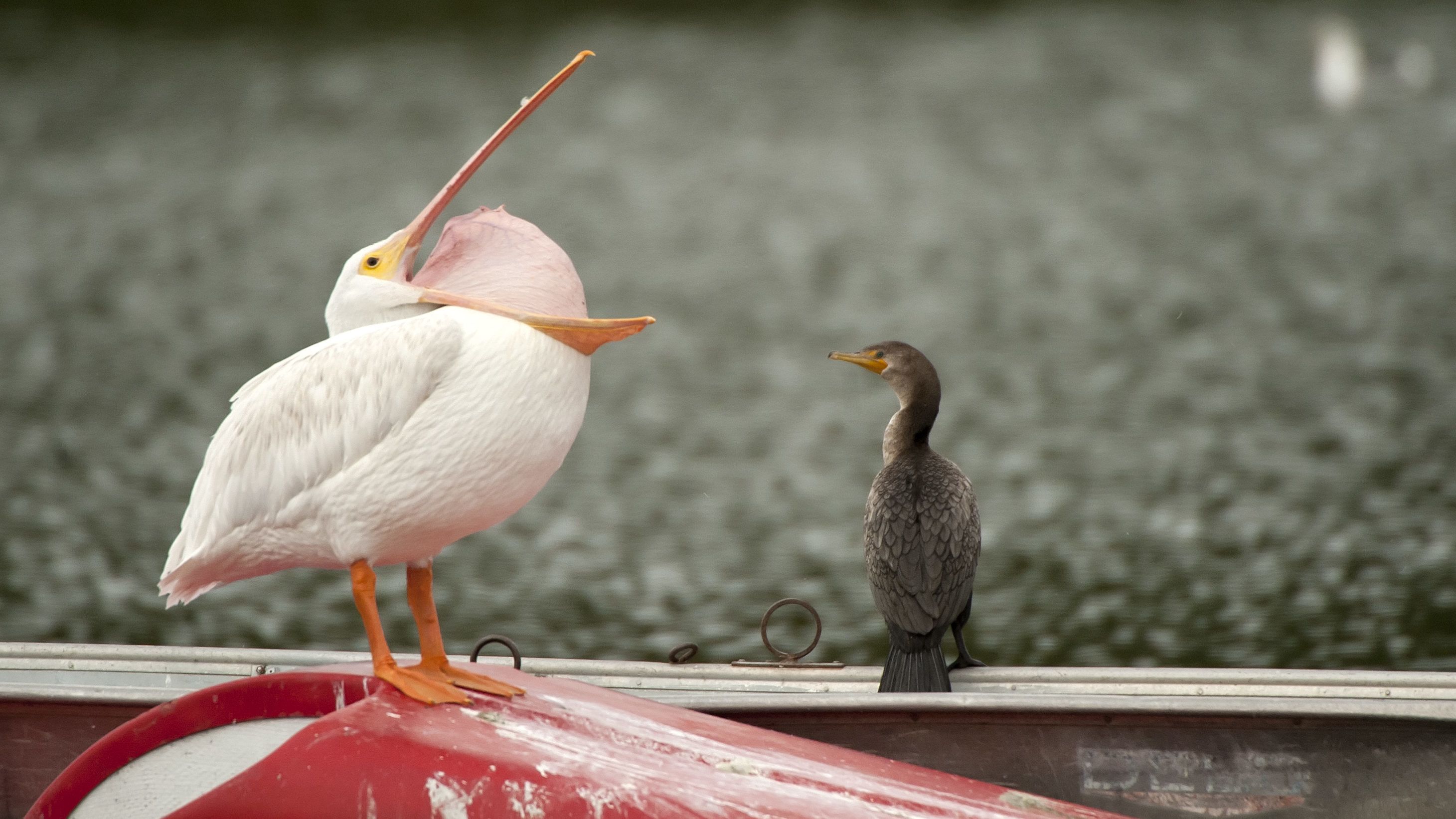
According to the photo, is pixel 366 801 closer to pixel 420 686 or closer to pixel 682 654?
pixel 420 686

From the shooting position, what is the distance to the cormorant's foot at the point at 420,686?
173 cm

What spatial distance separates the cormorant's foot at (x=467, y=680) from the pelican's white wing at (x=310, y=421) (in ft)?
0.93

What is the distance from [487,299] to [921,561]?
1316 millimetres

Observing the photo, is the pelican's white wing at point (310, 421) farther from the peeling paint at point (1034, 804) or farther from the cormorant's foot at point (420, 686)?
the peeling paint at point (1034, 804)

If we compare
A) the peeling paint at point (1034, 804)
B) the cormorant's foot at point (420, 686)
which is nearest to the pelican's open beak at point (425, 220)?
the cormorant's foot at point (420, 686)

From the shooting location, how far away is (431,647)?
1.83m

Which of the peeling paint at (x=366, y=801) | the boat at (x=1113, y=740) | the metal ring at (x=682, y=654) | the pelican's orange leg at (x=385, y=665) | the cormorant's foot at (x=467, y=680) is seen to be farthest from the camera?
the metal ring at (x=682, y=654)

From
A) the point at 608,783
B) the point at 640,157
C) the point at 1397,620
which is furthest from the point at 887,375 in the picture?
the point at 640,157

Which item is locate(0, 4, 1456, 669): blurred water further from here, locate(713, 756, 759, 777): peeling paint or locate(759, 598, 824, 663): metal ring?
locate(713, 756, 759, 777): peeling paint

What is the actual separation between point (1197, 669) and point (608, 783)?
1.67 meters

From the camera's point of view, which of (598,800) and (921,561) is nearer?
(598,800)

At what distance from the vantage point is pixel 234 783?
5.38ft

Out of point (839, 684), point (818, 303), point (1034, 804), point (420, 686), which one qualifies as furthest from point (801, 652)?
point (818, 303)

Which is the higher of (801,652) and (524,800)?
(801,652)
